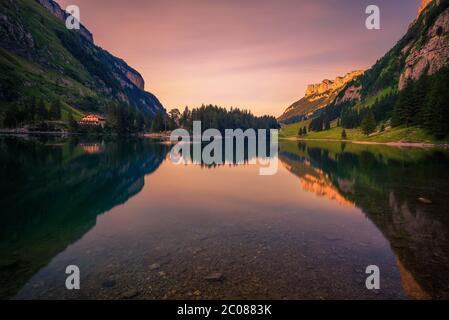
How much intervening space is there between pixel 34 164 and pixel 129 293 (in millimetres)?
52088

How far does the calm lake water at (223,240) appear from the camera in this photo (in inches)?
525

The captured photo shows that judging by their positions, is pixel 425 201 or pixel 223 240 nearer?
pixel 223 240

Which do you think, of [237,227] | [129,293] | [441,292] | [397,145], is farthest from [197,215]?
[397,145]

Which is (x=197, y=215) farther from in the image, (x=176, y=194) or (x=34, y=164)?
(x=34, y=164)

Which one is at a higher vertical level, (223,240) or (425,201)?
(425,201)

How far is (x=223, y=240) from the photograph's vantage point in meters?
19.5

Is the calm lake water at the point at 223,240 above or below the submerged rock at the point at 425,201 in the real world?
below

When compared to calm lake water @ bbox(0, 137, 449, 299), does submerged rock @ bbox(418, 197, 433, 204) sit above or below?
above

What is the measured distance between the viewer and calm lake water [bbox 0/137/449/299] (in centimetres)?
1334

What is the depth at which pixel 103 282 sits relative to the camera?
13672mm

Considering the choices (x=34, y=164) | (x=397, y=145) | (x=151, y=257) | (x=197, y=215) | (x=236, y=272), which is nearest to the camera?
(x=236, y=272)

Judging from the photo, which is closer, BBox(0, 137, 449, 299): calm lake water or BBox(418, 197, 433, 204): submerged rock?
BBox(0, 137, 449, 299): calm lake water

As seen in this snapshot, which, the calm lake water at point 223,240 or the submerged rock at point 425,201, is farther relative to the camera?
the submerged rock at point 425,201
